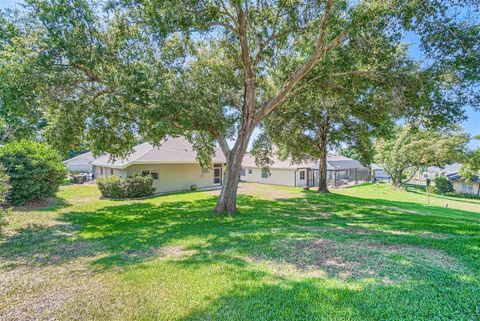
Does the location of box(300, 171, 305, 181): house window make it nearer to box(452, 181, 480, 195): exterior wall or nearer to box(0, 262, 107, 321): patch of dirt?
box(452, 181, 480, 195): exterior wall

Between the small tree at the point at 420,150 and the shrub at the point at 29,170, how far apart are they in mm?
29601

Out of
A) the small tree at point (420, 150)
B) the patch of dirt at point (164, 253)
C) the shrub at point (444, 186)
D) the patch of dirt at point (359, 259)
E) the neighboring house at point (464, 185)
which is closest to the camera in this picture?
the patch of dirt at point (359, 259)

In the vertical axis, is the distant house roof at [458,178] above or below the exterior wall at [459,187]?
above

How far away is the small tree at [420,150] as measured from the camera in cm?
2750

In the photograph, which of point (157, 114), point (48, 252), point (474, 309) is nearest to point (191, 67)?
point (157, 114)

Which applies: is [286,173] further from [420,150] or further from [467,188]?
[467,188]

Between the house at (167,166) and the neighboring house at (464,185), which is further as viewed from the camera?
the neighboring house at (464,185)

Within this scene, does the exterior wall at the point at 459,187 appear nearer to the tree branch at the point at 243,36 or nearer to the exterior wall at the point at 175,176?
the exterior wall at the point at 175,176

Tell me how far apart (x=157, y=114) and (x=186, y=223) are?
13.7 ft

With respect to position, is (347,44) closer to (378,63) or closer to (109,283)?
(378,63)

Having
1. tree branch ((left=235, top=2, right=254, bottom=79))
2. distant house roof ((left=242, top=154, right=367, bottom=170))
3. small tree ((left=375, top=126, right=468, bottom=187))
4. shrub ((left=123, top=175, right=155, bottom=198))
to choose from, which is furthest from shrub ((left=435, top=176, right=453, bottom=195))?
shrub ((left=123, top=175, right=155, bottom=198))

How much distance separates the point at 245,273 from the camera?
14.6 feet

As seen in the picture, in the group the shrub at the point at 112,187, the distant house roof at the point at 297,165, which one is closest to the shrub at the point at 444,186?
the distant house roof at the point at 297,165

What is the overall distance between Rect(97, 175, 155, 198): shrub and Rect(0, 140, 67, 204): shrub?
2879 millimetres
